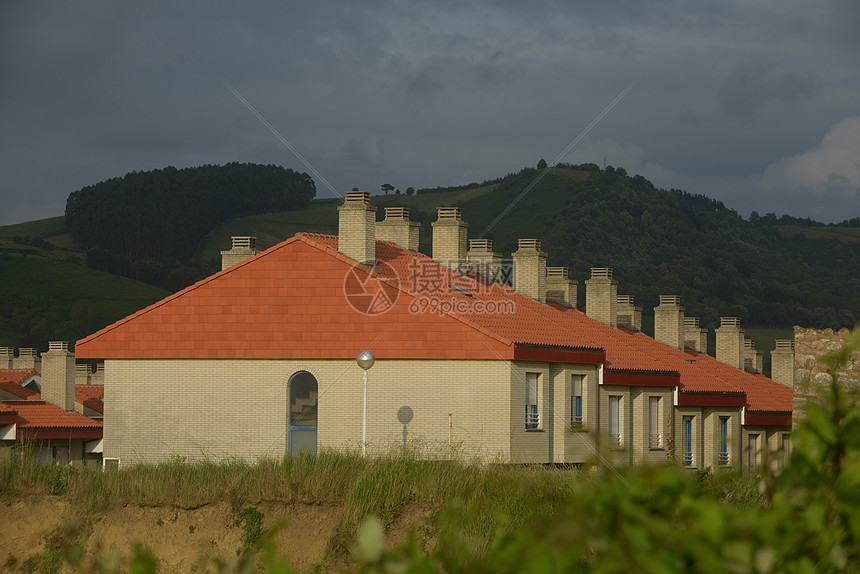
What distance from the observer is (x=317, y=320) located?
112 ft

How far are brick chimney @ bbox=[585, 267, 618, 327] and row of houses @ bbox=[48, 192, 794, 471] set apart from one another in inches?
386

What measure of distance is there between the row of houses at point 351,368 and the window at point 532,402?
46 millimetres

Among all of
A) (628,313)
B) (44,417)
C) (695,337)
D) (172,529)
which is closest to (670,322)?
(628,313)

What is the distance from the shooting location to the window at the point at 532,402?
1316 inches

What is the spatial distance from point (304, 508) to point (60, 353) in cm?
3860

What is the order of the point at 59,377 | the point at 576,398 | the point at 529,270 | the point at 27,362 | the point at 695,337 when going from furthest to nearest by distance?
the point at 27,362
the point at 695,337
the point at 59,377
the point at 529,270
the point at 576,398

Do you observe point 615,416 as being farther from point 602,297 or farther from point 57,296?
point 57,296

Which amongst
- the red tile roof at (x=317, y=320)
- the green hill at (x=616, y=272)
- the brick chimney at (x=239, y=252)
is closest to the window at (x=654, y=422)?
the red tile roof at (x=317, y=320)

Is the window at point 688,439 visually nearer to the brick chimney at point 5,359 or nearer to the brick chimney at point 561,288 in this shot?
the brick chimney at point 561,288

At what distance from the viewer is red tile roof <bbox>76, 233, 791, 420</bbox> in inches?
1289

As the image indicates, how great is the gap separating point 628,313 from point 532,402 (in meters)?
23.2

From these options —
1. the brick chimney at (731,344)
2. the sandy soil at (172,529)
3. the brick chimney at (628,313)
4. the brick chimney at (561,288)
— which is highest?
the brick chimney at (561,288)

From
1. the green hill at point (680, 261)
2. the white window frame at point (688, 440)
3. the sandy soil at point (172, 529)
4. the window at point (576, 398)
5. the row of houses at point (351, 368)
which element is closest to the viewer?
the sandy soil at point (172, 529)

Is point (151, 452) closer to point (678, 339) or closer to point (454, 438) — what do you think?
point (454, 438)
